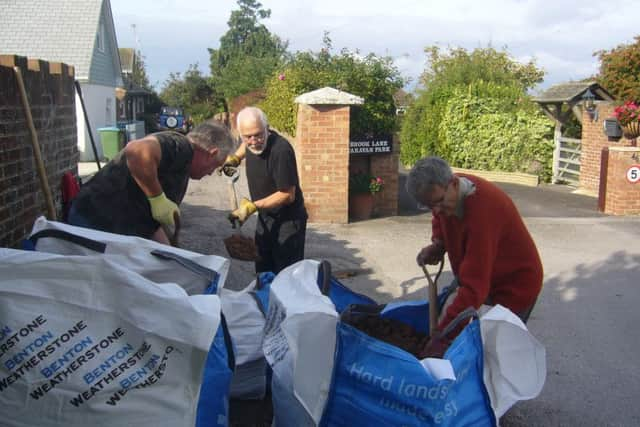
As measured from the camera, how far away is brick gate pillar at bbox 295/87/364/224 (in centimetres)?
962

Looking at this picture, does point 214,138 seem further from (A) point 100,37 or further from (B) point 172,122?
(B) point 172,122

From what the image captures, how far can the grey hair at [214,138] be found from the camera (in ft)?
12.2

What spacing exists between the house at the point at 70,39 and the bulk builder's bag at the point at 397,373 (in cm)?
2200

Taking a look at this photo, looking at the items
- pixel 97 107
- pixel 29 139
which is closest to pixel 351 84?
pixel 29 139

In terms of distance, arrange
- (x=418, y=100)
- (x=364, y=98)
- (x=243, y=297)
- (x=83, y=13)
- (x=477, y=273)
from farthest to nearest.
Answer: (x=83, y=13) → (x=418, y=100) → (x=364, y=98) → (x=243, y=297) → (x=477, y=273)

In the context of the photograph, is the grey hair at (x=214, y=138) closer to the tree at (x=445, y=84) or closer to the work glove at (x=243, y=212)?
the work glove at (x=243, y=212)

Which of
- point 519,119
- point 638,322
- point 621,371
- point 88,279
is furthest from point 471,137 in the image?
point 88,279

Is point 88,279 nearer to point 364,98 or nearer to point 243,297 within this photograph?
point 243,297

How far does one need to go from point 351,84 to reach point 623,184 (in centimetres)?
480

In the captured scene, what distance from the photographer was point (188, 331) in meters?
2.40

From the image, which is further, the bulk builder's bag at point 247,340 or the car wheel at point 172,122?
the car wheel at point 172,122

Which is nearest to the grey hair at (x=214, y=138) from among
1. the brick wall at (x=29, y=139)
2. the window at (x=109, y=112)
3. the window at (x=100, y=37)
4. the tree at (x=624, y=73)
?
the brick wall at (x=29, y=139)

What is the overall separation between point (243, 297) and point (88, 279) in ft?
4.19

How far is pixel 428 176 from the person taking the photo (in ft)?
9.52
